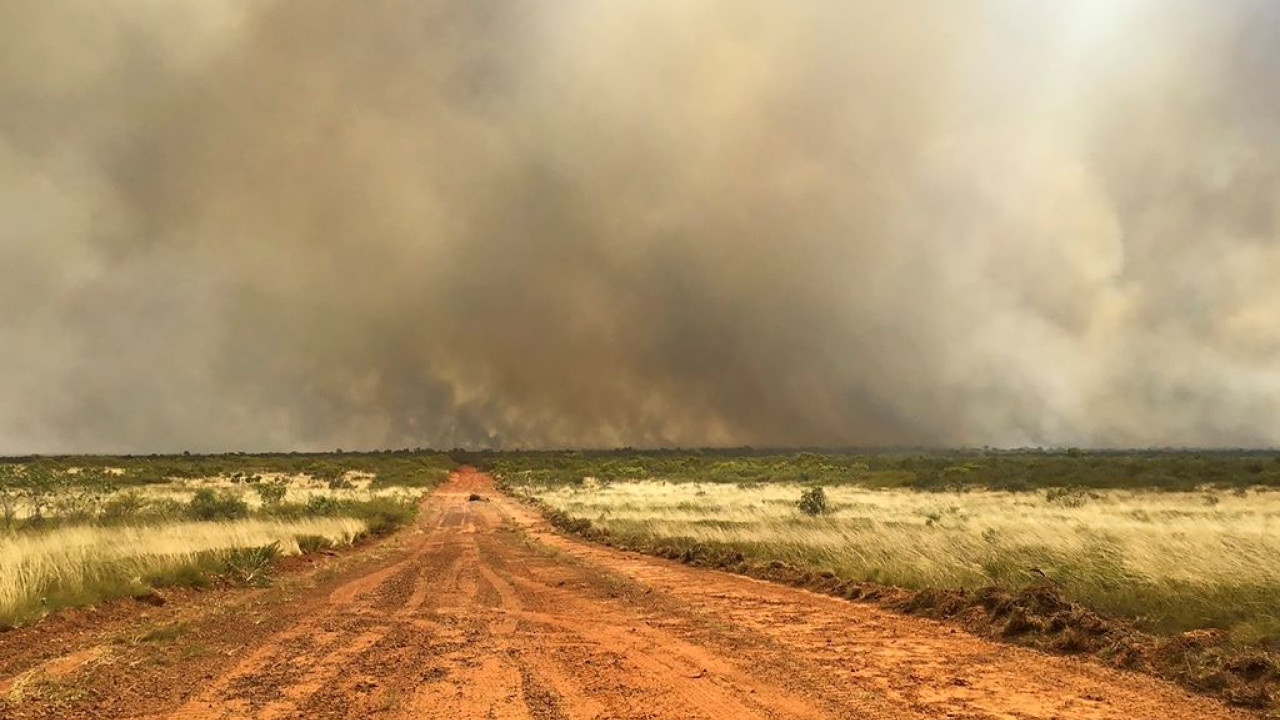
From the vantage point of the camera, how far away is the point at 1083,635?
9414 mm

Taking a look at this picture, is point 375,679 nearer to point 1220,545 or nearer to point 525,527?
point 1220,545

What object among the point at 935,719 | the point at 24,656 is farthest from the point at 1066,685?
the point at 24,656

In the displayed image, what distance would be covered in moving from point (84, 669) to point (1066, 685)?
11.3m

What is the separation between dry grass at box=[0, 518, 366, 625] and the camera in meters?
12.4

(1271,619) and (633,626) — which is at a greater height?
(1271,619)

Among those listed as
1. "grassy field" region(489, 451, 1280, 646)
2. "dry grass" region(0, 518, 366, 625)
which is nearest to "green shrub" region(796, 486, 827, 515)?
"grassy field" region(489, 451, 1280, 646)

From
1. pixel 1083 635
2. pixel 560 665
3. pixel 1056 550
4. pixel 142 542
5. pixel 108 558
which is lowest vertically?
pixel 142 542

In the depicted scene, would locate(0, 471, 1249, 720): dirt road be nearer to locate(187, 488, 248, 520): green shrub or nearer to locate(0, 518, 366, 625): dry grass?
locate(0, 518, 366, 625): dry grass

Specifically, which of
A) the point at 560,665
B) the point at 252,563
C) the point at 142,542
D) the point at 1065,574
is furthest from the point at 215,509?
the point at 1065,574

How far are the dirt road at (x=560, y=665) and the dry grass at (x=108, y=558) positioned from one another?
62.2 inches

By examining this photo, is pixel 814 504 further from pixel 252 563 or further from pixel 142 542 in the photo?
pixel 142 542

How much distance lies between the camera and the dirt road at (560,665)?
6.85 m

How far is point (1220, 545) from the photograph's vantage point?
47.2 feet

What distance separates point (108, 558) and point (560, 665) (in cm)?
1368
